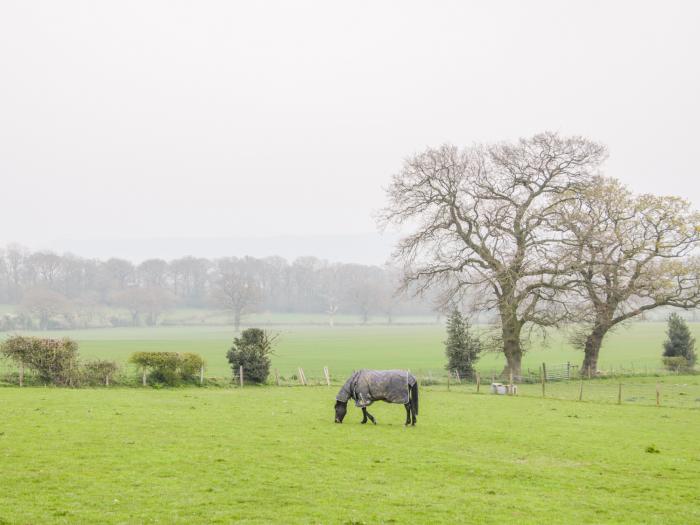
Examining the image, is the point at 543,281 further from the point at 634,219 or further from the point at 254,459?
the point at 254,459

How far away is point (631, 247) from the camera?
45125mm

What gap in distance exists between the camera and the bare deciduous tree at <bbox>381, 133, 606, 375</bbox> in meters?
44.1

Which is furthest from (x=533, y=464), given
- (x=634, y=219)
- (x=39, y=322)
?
(x=39, y=322)

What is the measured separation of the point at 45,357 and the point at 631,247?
38.3 meters

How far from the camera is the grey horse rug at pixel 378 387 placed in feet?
70.3

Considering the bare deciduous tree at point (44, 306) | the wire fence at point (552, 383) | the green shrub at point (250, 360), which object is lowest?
the wire fence at point (552, 383)

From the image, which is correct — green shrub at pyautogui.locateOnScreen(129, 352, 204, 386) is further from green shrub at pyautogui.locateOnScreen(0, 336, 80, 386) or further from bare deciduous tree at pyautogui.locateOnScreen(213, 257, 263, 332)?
bare deciduous tree at pyautogui.locateOnScreen(213, 257, 263, 332)

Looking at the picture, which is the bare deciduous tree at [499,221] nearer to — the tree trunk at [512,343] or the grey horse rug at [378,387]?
the tree trunk at [512,343]

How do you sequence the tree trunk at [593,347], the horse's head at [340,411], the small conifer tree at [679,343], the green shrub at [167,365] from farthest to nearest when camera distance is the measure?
the small conifer tree at [679,343] < the tree trunk at [593,347] < the green shrub at [167,365] < the horse's head at [340,411]

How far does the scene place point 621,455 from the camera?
675 inches

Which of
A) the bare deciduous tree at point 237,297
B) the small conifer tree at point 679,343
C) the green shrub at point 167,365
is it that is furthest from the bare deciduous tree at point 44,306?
the small conifer tree at point 679,343

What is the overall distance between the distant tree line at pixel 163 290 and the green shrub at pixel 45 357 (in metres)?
80.4

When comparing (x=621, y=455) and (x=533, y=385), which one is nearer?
(x=621, y=455)

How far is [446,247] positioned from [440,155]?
6.91 m
